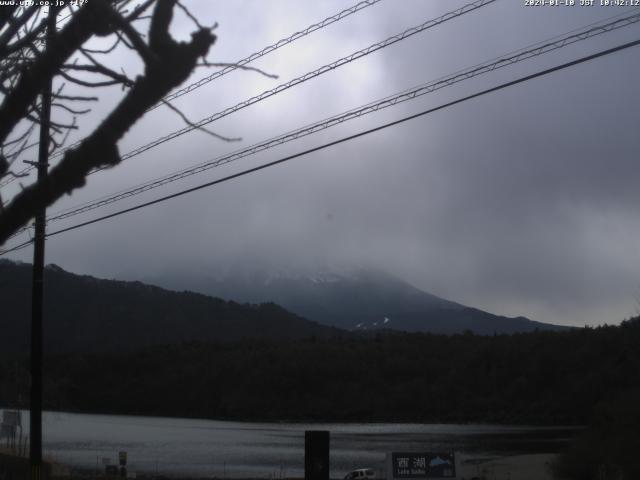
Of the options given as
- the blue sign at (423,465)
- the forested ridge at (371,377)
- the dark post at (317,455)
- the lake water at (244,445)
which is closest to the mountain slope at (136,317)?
the forested ridge at (371,377)

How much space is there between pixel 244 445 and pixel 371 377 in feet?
175

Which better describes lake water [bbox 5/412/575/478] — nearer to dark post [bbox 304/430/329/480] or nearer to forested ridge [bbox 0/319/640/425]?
forested ridge [bbox 0/319/640/425]

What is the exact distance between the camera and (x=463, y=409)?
115 meters

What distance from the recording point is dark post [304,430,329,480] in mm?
17750

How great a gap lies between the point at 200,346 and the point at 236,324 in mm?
34224

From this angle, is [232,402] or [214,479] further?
[232,402]

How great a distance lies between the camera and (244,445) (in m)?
74.7

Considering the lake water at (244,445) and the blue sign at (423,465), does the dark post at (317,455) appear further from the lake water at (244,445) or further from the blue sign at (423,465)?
the lake water at (244,445)

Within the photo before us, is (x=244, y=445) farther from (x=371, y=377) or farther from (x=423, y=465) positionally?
(x=371, y=377)

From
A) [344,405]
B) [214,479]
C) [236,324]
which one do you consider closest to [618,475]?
[214,479]

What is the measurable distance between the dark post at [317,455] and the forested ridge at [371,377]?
8007cm

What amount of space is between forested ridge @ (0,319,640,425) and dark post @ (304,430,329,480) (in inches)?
3152

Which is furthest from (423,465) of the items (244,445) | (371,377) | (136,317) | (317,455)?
(136,317)

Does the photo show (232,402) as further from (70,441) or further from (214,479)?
(214,479)
